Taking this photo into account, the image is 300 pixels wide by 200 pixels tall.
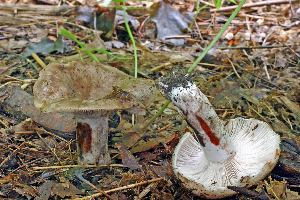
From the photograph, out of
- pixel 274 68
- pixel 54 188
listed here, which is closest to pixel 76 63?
pixel 54 188

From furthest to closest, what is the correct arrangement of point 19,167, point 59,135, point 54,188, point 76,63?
point 59,135 < point 76,63 < point 19,167 < point 54,188

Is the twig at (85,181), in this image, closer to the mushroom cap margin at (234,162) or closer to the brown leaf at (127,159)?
the brown leaf at (127,159)

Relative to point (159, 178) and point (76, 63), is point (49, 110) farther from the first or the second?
point (159, 178)

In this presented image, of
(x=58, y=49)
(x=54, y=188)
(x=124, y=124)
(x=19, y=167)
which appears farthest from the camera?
(x=58, y=49)

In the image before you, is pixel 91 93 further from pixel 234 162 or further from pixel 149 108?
pixel 234 162

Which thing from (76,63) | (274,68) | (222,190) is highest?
(76,63)

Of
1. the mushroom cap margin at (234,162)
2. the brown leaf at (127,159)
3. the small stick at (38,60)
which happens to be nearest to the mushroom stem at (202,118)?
the mushroom cap margin at (234,162)

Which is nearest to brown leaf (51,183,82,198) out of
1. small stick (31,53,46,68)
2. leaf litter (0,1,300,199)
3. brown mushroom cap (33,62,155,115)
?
leaf litter (0,1,300,199)
